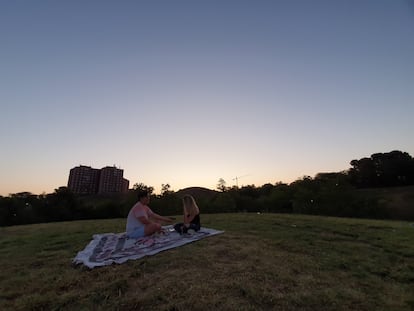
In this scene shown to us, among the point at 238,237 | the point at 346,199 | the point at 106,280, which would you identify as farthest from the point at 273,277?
the point at 346,199

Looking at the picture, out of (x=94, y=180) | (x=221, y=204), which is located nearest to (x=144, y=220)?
(x=221, y=204)

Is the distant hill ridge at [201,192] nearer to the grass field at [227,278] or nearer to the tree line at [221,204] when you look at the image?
the tree line at [221,204]

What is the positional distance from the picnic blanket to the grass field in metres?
0.27

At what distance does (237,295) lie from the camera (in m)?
4.12

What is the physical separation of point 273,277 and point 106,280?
8.95 feet

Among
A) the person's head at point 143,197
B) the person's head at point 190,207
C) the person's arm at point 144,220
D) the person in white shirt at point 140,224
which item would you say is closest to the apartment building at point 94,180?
the person's head at point 190,207

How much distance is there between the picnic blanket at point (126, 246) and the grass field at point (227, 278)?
27cm

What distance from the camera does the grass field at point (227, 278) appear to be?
13.1ft

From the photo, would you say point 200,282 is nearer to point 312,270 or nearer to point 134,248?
point 312,270

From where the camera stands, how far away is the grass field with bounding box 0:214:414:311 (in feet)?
13.1

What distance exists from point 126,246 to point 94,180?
231 feet

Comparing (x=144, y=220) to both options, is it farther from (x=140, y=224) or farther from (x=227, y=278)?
(x=227, y=278)

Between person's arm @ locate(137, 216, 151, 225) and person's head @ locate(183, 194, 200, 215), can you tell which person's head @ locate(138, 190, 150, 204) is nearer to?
person's arm @ locate(137, 216, 151, 225)

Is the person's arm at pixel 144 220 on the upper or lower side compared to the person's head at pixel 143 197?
lower
